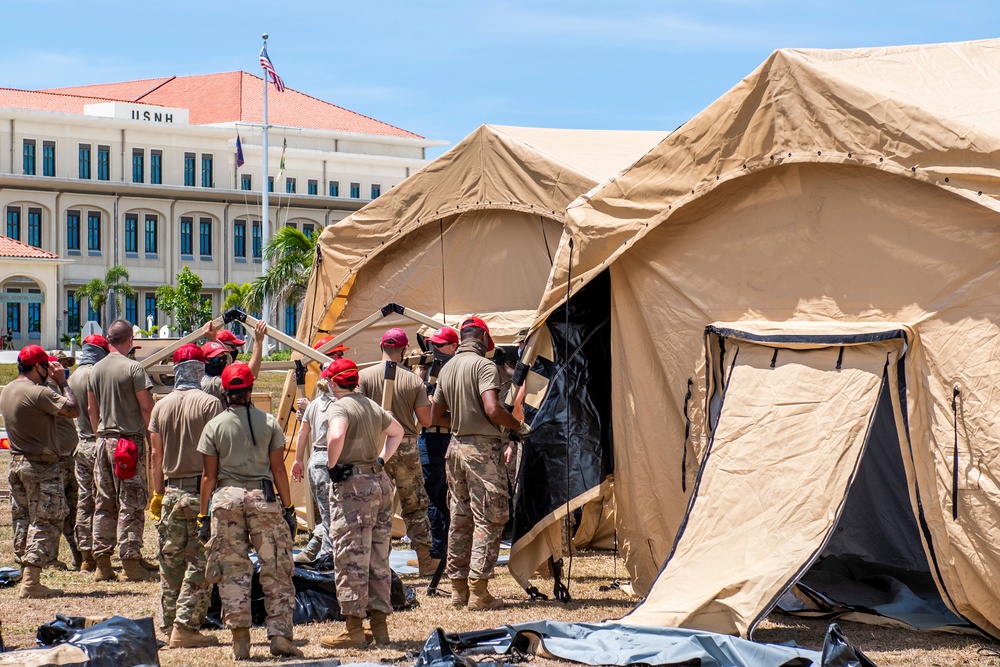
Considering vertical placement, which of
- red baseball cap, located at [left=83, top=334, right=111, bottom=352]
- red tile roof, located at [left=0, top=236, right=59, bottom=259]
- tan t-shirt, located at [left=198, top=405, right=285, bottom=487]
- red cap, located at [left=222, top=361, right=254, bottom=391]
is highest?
red tile roof, located at [left=0, top=236, right=59, bottom=259]

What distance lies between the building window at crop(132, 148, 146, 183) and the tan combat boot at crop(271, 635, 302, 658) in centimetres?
5694

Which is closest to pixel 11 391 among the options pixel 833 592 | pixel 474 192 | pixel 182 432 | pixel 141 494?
pixel 141 494

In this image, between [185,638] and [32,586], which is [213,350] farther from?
[32,586]

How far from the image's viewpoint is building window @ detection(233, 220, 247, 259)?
63.1 m

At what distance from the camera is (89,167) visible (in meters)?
59.8

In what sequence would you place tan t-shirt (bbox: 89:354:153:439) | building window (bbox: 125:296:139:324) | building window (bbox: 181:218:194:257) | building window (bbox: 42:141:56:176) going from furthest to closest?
building window (bbox: 181:218:194:257), building window (bbox: 125:296:139:324), building window (bbox: 42:141:56:176), tan t-shirt (bbox: 89:354:153:439)

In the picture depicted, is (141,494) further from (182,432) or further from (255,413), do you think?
(255,413)

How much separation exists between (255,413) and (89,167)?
5655 cm

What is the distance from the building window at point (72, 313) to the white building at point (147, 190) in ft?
0.19

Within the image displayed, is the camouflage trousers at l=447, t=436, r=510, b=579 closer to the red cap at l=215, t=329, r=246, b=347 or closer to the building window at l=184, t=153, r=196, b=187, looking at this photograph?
the red cap at l=215, t=329, r=246, b=347

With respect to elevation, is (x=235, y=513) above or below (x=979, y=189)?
below

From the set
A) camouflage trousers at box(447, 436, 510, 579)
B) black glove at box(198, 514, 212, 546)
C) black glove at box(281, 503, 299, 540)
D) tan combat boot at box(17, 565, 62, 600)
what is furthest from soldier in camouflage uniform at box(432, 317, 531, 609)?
tan combat boot at box(17, 565, 62, 600)

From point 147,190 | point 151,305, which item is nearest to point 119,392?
point 147,190

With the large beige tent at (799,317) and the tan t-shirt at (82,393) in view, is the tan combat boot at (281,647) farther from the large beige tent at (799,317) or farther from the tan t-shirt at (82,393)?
the tan t-shirt at (82,393)
